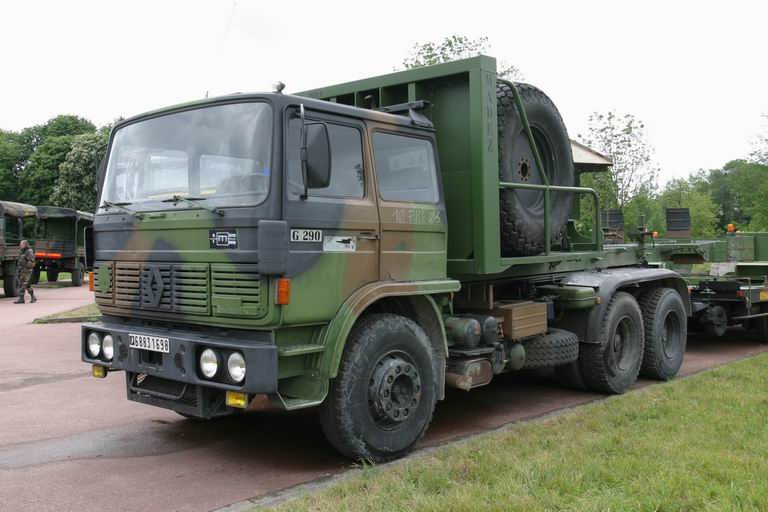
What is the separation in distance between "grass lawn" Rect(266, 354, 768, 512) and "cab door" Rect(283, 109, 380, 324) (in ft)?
3.87

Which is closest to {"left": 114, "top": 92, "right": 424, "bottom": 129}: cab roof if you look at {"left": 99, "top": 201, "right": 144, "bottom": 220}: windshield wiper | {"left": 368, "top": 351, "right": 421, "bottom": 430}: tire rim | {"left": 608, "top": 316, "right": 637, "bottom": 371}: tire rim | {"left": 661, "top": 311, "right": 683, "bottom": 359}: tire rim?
{"left": 99, "top": 201, "right": 144, "bottom": 220}: windshield wiper

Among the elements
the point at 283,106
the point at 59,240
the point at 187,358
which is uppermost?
the point at 283,106

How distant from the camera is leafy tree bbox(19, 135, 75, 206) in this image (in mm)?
54000

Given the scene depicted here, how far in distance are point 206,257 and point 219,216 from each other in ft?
0.94

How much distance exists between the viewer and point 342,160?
5.05 metres

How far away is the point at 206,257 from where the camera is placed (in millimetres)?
4684

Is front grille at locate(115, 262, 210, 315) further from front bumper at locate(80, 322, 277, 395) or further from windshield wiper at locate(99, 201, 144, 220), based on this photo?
windshield wiper at locate(99, 201, 144, 220)

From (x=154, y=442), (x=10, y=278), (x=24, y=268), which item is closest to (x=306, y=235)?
(x=154, y=442)

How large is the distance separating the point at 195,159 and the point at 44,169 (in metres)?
55.0

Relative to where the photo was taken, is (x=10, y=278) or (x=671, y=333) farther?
(x=10, y=278)

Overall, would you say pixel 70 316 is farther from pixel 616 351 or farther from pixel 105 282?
pixel 616 351

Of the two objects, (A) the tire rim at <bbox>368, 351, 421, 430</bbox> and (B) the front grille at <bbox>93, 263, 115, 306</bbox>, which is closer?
(A) the tire rim at <bbox>368, 351, 421, 430</bbox>

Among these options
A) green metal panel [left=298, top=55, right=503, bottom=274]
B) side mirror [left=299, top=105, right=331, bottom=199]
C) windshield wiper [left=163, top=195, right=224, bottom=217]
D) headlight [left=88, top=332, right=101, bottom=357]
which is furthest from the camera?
green metal panel [left=298, top=55, right=503, bottom=274]

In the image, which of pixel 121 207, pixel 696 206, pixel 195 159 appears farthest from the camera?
pixel 696 206
